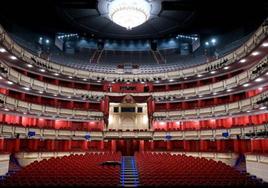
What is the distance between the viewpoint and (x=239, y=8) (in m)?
23.9

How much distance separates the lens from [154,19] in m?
26.4

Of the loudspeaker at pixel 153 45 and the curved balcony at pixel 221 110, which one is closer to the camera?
the curved balcony at pixel 221 110

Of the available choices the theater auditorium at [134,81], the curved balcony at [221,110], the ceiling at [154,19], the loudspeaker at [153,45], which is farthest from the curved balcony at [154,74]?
the loudspeaker at [153,45]

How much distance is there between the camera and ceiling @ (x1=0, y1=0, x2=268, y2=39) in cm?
2294

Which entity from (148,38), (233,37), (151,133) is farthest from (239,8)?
(151,133)

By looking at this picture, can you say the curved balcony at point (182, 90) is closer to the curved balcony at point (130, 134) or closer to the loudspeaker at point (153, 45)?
the curved balcony at point (130, 134)

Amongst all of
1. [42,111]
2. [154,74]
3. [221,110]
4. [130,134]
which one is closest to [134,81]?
[154,74]

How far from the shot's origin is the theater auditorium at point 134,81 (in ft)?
61.1

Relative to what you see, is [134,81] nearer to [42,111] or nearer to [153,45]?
[153,45]

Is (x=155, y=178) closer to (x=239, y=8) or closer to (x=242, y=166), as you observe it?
(x=242, y=166)

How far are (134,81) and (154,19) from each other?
795 centimetres

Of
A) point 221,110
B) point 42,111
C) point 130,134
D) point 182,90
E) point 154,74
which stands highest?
point 154,74

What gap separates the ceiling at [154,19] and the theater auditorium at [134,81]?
13cm

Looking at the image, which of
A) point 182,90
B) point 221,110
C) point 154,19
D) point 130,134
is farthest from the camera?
point 182,90
